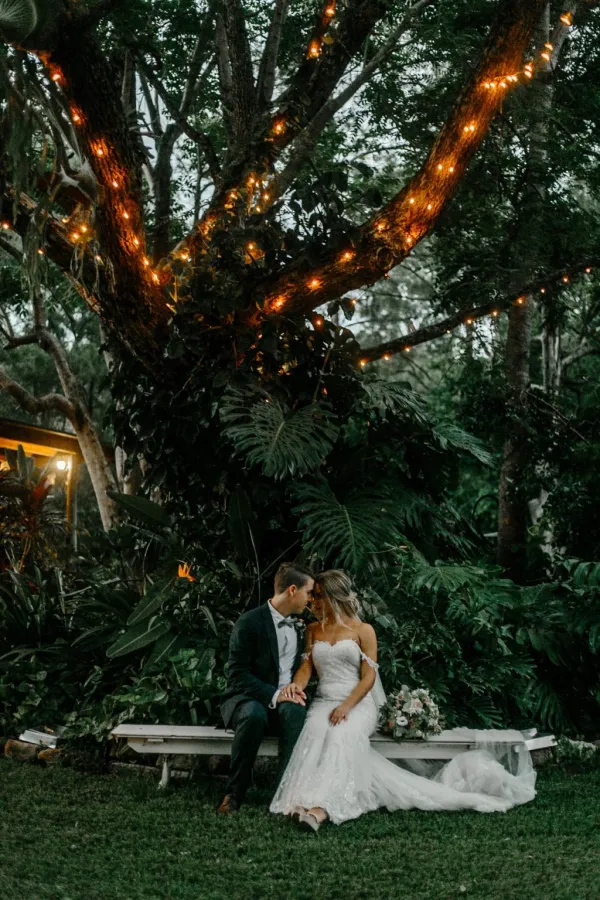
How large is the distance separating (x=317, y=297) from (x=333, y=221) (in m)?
0.59

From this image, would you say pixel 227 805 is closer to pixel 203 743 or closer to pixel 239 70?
pixel 203 743

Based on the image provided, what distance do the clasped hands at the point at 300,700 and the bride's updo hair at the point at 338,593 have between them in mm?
502

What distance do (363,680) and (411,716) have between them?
39 cm

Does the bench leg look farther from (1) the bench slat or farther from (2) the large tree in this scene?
(2) the large tree

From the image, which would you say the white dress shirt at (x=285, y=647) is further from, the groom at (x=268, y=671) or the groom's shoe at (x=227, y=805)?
the groom's shoe at (x=227, y=805)

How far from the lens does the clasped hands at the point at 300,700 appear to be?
5.46 m

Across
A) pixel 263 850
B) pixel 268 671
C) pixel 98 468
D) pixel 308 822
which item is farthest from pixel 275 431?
pixel 98 468

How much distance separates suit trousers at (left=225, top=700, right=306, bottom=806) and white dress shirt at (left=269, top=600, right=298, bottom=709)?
226mm

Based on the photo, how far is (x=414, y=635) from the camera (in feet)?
21.8

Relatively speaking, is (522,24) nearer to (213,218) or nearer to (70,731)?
(213,218)

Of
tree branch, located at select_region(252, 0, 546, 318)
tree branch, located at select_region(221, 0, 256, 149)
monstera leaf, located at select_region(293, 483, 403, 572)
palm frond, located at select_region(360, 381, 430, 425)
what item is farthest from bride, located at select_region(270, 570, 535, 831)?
tree branch, located at select_region(221, 0, 256, 149)

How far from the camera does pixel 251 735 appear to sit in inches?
209

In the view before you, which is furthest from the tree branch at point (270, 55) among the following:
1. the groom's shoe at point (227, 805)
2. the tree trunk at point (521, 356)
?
the groom's shoe at point (227, 805)

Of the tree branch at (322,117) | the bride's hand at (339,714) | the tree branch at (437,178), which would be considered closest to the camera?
the bride's hand at (339,714)
